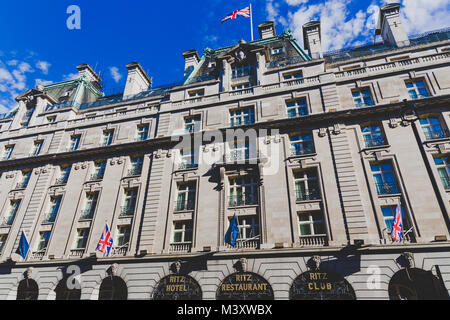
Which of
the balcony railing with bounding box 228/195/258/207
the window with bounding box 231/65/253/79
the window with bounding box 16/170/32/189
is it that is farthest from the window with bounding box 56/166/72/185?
the window with bounding box 231/65/253/79

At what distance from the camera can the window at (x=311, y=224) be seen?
1736 cm

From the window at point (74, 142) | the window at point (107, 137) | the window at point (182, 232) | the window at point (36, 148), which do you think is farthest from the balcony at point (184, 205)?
the window at point (36, 148)

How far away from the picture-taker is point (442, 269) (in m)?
14.1

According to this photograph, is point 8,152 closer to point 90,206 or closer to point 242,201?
point 90,206

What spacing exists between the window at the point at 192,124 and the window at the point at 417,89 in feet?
58.3

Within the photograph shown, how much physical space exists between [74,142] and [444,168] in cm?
3240

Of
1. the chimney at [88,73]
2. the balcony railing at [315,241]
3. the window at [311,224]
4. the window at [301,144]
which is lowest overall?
the balcony railing at [315,241]

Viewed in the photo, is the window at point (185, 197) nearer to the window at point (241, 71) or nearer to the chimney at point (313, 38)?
the window at point (241, 71)

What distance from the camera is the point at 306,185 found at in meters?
19.2

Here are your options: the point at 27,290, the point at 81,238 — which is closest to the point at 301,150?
the point at 81,238

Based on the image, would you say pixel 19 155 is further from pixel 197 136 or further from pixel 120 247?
pixel 197 136

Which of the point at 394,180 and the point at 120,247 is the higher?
the point at 394,180
